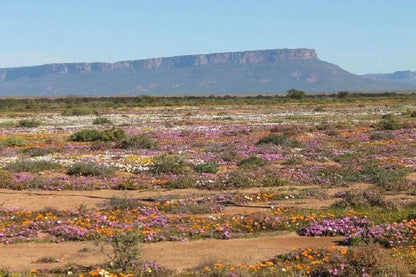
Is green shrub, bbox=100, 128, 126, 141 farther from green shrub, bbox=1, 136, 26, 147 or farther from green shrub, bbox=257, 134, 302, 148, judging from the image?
green shrub, bbox=257, 134, 302, 148

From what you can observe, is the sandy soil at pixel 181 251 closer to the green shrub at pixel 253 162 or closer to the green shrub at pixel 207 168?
the green shrub at pixel 207 168

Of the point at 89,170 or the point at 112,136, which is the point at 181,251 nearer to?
the point at 89,170

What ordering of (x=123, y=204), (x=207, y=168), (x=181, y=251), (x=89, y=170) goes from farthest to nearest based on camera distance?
(x=207, y=168)
(x=89, y=170)
(x=123, y=204)
(x=181, y=251)

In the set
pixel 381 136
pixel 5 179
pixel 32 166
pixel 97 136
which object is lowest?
pixel 5 179

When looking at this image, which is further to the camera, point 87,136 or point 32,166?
point 87,136

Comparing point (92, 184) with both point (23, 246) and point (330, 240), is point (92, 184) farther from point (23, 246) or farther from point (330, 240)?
point (330, 240)

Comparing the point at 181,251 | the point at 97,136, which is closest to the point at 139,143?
the point at 97,136

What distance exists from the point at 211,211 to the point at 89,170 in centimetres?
746

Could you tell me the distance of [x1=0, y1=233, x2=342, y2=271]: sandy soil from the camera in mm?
10289

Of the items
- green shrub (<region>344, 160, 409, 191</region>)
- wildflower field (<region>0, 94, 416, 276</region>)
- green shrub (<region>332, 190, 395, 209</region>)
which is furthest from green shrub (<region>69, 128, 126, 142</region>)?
green shrub (<region>332, 190, 395, 209</region>)

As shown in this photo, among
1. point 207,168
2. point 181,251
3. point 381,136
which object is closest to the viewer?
point 181,251

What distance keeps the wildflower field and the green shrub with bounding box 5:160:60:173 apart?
0.05 m

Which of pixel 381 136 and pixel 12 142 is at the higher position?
pixel 381 136

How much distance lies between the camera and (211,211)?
47.8 feet
